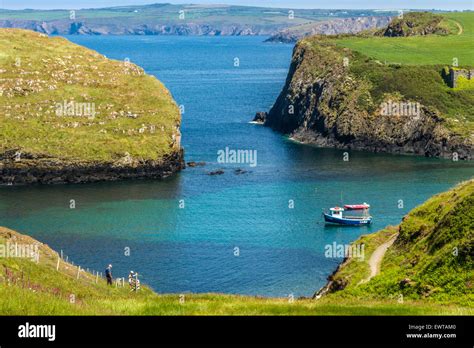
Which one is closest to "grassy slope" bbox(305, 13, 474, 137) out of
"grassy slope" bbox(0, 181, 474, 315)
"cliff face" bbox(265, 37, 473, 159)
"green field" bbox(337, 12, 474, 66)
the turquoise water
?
"green field" bbox(337, 12, 474, 66)

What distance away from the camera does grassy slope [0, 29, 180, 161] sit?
417 feet

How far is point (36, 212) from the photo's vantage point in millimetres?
102562

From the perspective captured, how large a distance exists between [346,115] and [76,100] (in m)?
51.6

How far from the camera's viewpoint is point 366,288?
152ft

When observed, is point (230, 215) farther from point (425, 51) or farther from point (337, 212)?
point (425, 51)

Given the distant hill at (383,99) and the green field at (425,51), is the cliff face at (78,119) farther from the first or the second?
the green field at (425,51)

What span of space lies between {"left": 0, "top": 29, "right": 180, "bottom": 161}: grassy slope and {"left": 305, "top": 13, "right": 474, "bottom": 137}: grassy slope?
151 feet

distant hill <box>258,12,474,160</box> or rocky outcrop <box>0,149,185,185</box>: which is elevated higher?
distant hill <box>258,12,474,160</box>

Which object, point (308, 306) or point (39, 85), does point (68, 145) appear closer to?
point (39, 85)

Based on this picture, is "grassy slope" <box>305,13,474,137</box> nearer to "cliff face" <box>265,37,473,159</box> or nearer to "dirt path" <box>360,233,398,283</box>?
"cliff face" <box>265,37,473,159</box>

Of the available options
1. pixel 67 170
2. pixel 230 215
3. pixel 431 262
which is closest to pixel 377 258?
pixel 431 262

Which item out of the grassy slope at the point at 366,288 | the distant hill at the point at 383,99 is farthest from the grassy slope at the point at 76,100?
the grassy slope at the point at 366,288

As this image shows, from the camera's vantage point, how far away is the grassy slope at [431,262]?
40844 millimetres
